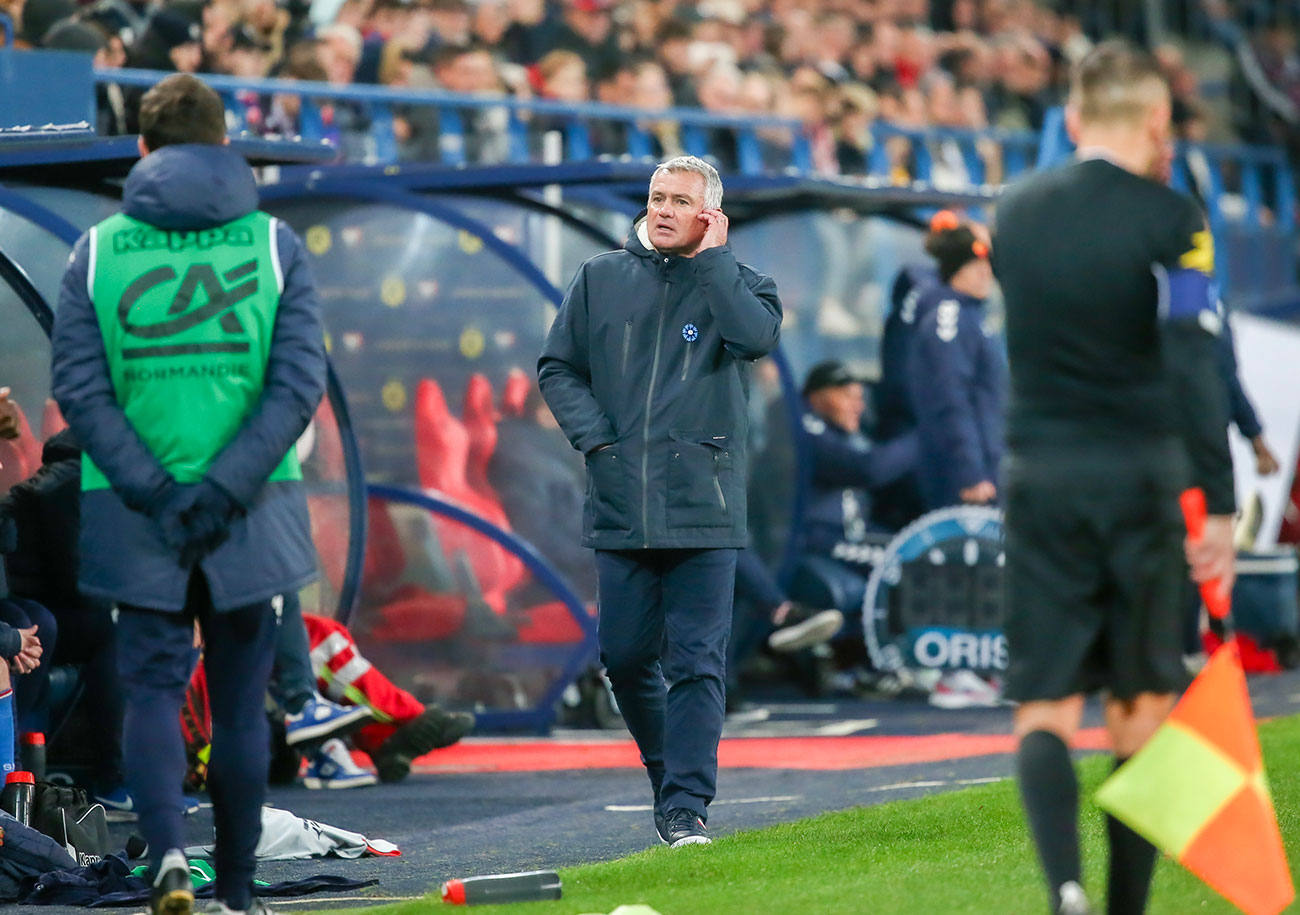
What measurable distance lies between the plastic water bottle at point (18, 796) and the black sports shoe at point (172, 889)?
1847 millimetres

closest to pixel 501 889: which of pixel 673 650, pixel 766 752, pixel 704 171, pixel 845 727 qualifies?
pixel 673 650

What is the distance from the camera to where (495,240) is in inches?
408

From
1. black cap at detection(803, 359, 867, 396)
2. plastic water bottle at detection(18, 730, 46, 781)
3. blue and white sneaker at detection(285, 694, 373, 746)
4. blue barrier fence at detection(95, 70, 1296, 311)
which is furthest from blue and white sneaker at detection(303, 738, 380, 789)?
black cap at detection(803, 359, 867, 396)

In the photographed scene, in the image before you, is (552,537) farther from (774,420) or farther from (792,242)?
(792,242)

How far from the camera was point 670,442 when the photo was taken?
6207 millimetres

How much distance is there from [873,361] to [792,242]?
3.39ft

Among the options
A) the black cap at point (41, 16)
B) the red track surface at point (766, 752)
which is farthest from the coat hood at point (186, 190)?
the black cap at point (41, 16)

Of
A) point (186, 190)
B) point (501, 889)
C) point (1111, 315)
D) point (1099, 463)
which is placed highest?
point (186, 190)

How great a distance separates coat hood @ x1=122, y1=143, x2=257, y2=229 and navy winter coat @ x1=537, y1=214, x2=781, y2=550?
61.1 inches

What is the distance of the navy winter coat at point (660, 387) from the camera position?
617cm

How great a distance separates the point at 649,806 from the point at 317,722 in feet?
4.72

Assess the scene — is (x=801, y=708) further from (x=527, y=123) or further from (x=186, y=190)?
(x=186, y=190)

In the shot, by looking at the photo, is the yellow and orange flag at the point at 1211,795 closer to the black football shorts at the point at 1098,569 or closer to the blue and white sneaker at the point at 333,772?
the black football shorts at the point at 1098,569

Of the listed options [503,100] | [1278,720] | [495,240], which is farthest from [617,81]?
[1278,720]
